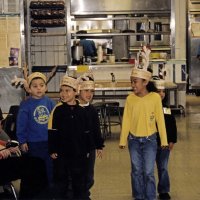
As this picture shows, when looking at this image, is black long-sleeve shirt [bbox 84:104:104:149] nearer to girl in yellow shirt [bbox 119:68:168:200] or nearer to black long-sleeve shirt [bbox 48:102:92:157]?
black long-sleeve shirt [bbox 48:102:92:157]

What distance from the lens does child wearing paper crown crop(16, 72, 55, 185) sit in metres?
6.00

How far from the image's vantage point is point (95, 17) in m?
14.6

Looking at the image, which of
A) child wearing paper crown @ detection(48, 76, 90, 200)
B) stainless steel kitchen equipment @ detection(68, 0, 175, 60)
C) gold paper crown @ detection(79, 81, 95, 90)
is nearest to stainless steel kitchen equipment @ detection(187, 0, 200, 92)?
stainless steel kitchen equipment @ detection(68, 0, 175, 60)

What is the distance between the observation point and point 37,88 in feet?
19.9

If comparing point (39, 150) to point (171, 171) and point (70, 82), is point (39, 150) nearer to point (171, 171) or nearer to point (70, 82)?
point (70, 82)

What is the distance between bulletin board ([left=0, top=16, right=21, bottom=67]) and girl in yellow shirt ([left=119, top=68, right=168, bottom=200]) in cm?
677

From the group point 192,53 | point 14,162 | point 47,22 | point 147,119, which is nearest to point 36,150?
point 14,162

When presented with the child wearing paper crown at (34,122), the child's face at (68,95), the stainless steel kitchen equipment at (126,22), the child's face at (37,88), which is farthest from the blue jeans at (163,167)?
the stainless steel kitchen equipment at (126,22)

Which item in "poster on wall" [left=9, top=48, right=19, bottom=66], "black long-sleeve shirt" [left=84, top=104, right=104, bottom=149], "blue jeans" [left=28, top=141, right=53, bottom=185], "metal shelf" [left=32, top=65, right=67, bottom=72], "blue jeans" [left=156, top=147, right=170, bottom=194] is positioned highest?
"poster on wall" [left=9, top=48, right=19, bottom=66]

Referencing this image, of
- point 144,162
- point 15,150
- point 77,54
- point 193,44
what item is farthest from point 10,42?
point 193,44

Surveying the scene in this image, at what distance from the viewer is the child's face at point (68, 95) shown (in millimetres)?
5566

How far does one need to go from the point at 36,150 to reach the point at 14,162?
1.20 feet

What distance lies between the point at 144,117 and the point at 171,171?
6.93 ft

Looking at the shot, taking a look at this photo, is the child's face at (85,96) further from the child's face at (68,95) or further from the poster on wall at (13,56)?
the poster on wall at (13,56)
